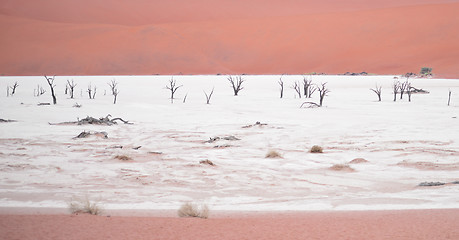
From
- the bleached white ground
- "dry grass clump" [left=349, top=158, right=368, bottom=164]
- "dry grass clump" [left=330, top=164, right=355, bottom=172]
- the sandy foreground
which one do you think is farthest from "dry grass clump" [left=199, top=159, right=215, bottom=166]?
the sandy foreground

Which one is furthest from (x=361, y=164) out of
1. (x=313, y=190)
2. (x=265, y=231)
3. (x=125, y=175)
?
(x=265, y=231)

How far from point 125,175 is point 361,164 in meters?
4.21

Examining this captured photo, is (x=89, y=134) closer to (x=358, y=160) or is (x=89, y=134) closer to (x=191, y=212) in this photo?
(x=358, y=160)

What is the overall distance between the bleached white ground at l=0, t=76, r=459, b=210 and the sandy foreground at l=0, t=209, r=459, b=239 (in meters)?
0.94

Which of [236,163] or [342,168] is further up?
[342,168]

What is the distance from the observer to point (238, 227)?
484 centimetres

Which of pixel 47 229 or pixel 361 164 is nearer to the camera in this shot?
pixel 47 229

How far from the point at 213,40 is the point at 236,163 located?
77.2 meters

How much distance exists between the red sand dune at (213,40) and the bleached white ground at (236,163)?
47097 mm

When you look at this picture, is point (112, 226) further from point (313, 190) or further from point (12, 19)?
point (12, 19)

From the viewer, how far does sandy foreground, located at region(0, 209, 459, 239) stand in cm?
446

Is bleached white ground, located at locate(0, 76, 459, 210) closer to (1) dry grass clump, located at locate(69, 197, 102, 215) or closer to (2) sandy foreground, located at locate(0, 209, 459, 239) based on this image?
(1) dry grass clump, located at locate(69, 197, 102, 215)

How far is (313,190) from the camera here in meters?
7.30

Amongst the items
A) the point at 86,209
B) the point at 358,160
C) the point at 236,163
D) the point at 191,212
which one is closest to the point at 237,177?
the point at 236,163
